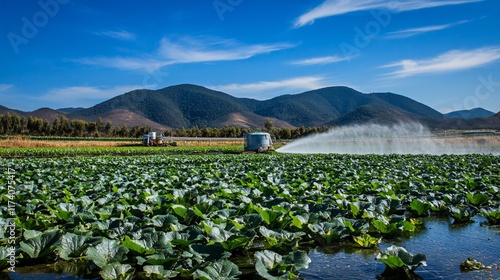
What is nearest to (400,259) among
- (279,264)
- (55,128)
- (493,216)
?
(279,264)

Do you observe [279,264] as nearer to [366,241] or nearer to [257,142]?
[366,241]

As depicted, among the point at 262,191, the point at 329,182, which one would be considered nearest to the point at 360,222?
the point at 262,191

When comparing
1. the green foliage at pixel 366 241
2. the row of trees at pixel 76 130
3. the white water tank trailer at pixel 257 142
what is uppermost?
the row of trees at pixel 76 130

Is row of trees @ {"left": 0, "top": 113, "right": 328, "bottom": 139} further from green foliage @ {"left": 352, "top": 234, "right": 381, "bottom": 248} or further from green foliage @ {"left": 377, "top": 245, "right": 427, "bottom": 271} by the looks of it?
green foliage @ {"left": 377, "top": 245, "right": 427, "bottom": 271}

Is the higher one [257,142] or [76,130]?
[76,130]

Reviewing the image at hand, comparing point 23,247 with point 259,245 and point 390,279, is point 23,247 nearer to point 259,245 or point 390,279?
point 259,245

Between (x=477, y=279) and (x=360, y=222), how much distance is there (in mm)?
1612

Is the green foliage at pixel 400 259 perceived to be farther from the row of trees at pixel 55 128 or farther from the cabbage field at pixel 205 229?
the row of trees at pixel 55 128

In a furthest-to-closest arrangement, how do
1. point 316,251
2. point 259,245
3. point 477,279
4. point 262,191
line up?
1. point 262,191
2. point 259,245
3. point 316,251
4. point 477,279

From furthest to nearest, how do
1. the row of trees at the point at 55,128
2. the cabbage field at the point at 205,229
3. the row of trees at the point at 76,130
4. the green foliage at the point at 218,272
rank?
the row of trees at the point at 76,130 < the row of trees at the point at 55,128 < the cabbage field at the point at 205,229 < the green foliage at the point at 218,272

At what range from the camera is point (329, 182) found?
1048cm

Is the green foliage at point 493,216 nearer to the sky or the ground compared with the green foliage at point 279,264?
nearer to the ground

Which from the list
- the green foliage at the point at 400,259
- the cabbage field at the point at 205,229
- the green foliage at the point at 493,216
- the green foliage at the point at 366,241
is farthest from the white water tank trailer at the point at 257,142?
the green foliage at the point at 400,259

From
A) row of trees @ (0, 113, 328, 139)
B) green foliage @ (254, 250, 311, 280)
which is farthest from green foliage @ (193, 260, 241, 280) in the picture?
row of trees @ (0, 113, 328, 139)
